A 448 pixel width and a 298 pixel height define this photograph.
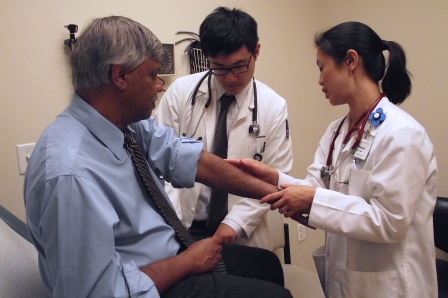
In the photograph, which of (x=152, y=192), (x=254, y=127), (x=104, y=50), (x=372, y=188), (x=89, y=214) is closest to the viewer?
(x=89, y=214)

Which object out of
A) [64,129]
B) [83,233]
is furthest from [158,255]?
[64,129]

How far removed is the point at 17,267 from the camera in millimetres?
1176

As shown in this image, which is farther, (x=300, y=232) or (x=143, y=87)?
(x=300, y=232)

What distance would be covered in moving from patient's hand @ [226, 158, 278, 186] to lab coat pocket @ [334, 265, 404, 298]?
42 centimetres

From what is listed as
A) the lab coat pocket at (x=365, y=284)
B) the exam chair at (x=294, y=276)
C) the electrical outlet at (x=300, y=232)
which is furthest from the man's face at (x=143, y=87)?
the electrical outlet at (x=300, y=232)

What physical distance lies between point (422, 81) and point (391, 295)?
1629 mm

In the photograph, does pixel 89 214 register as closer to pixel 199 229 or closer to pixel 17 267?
pixel 17 267

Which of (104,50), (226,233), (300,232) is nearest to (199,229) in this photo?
(226,233)

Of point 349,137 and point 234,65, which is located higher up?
point 234,65

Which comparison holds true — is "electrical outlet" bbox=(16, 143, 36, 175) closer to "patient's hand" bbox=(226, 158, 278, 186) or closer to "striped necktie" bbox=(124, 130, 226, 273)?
"striped necktie" bbox=(124, 130, 226, 273)

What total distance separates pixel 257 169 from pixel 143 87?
2.10 ft

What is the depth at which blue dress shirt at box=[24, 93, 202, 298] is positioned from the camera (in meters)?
0.87

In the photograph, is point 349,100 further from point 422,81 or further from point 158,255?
point 422,81

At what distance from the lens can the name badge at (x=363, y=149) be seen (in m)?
1.31
